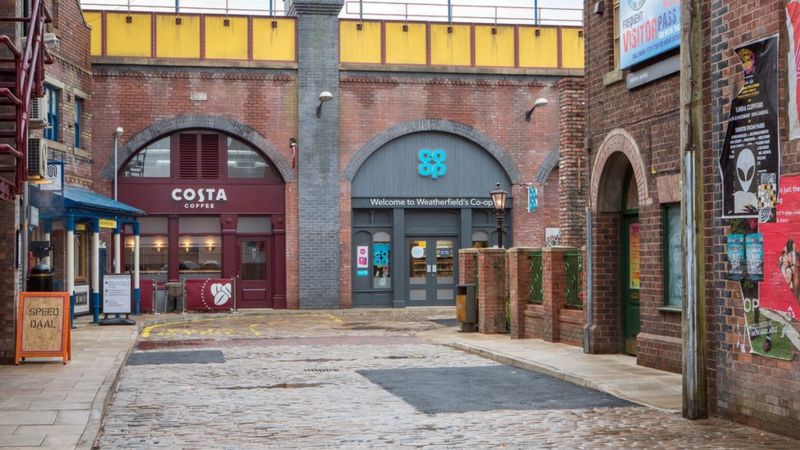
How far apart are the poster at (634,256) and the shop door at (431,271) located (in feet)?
64.1

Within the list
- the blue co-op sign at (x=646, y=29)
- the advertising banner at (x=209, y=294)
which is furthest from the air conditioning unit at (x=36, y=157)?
the advertising banner at (x=209, y=294)

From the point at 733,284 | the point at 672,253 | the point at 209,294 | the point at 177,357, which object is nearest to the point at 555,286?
the point at 672,253

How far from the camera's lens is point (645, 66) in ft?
53.0

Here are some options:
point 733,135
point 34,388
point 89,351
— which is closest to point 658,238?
point 733,135

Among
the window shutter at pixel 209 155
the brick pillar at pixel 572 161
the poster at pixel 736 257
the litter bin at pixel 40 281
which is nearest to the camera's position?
the poster at pixel 736 257

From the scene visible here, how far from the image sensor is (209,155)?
36125 mm

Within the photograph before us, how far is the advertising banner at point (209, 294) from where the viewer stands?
3306 centimetres

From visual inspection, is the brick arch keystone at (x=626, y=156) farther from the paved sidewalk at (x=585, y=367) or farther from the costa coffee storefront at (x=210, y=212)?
the costa coffee storefront at (x=210, y=212)

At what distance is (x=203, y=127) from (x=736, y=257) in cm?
2669

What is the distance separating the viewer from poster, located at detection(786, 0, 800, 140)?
10203mm

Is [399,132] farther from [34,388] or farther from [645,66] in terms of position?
[34,388]

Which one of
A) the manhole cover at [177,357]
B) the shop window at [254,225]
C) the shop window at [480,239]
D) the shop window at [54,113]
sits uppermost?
the shop window at [54,113]

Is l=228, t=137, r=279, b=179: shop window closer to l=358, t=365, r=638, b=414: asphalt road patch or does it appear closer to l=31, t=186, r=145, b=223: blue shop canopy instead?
l=31, t=186, r=145, b=223: blue shop canopy

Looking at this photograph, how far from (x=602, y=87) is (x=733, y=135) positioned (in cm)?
666
